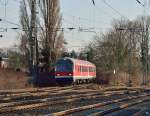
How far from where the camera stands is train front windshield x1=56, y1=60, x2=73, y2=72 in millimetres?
50559

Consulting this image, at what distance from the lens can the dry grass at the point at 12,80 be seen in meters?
45.0

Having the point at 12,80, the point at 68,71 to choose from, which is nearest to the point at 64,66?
the point at 68,71

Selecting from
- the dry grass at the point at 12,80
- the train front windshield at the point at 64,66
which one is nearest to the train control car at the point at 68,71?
the train front windshield at the point at 64,66

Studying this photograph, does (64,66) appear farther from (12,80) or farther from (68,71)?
(12,80)

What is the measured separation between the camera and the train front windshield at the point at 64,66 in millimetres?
50559

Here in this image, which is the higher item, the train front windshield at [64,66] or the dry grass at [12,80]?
the train front windshield at [64,66]

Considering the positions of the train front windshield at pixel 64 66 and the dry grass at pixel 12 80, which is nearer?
the dry grass at pixel 12 80

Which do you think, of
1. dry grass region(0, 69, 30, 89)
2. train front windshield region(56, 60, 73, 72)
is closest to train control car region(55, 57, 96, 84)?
train front windshield region(56, 60, 73, 72)

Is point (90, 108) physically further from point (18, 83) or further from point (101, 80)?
point (101, 80)

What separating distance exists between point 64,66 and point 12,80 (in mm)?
6668

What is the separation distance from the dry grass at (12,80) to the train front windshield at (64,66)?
4622 millimetres

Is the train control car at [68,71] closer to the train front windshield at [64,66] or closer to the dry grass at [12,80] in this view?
the train front windshield at [64,66]

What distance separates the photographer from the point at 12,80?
46.3m

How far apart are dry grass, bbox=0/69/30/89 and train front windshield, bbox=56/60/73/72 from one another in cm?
462
